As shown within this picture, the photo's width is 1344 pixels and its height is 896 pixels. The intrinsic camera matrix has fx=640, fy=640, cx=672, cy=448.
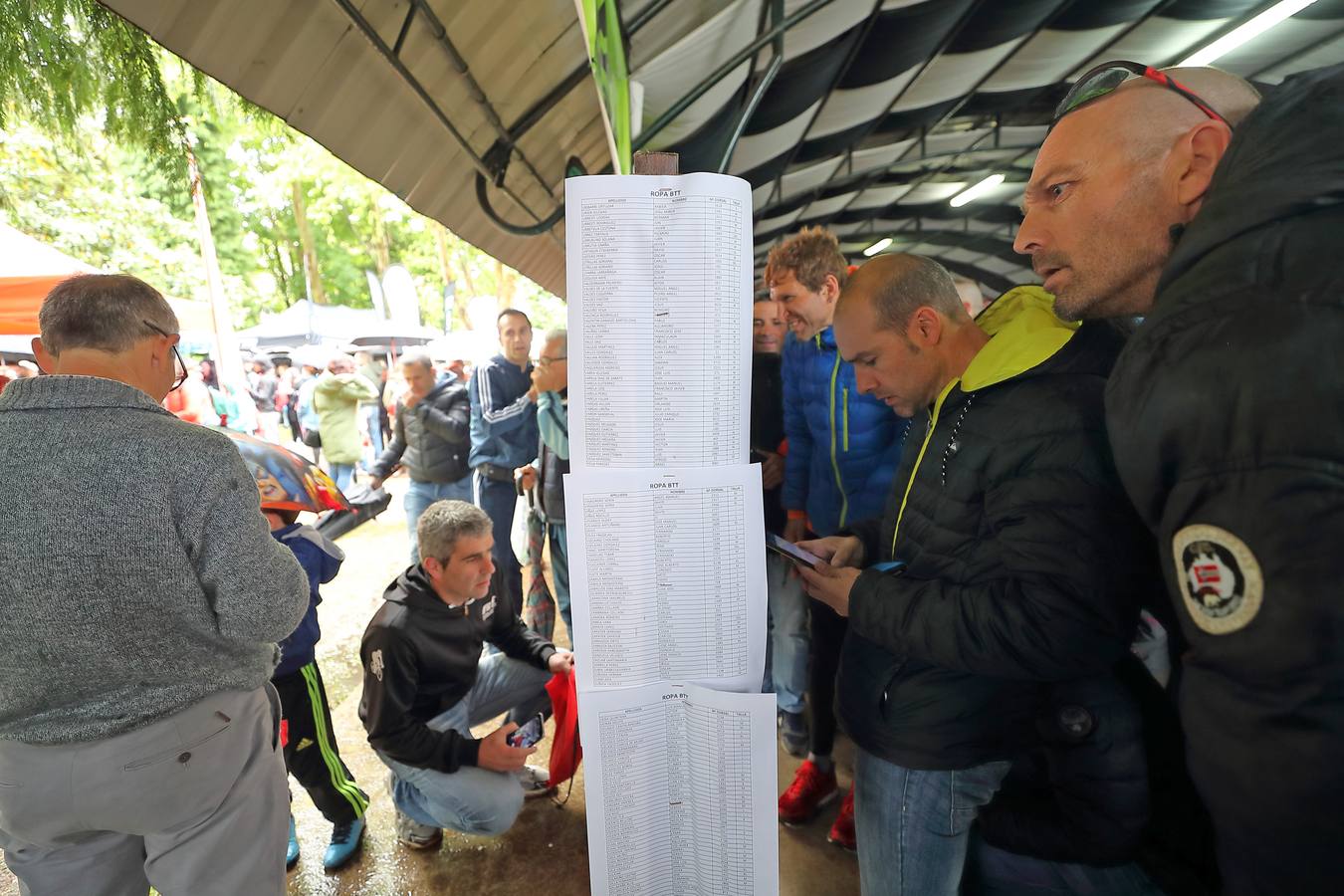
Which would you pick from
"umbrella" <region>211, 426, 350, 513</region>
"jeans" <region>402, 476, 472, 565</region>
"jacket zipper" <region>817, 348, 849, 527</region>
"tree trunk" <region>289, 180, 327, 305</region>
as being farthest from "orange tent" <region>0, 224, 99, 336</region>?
"tree trunk" <region>289, 180, 327, 305</region>

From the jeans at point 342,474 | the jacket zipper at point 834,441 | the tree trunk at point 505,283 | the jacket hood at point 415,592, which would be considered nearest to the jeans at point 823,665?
the jacket zipper at point 834,441

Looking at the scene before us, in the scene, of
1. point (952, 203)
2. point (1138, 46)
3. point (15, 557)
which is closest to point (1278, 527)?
point (15, 557)

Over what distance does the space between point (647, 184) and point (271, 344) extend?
63.0 feet

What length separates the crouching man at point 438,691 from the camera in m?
2.26

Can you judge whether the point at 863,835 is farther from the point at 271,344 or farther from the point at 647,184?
the point at 271,344

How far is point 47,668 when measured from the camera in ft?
4.52

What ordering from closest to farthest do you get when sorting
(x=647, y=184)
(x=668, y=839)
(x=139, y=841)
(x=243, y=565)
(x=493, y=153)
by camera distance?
(x=647, y=184) → (x=668, y=839) → (x=243, y=565) → (x=139, y=841) → (x=493, y=153)

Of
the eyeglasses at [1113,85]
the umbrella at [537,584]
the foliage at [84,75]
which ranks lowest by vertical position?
the umbrella at [537,584]

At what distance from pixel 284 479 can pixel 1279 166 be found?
260cm

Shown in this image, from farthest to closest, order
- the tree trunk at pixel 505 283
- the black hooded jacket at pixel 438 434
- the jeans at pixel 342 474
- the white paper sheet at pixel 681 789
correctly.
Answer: the tree trunk at pixel 505 283 → the jeans at pixel 342 474 → the black hooded jacket at pixel 438 434 → the white paper sheet at pixel 681 789

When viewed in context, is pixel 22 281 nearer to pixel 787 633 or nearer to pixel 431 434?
pixel 431 434

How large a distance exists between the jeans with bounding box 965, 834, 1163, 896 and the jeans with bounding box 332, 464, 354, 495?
7.38 meters

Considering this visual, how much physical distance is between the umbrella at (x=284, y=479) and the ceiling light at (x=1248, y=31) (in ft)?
23.9

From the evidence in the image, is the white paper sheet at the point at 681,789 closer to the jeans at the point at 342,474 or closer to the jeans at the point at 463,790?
the jeans at the point at 463,790
